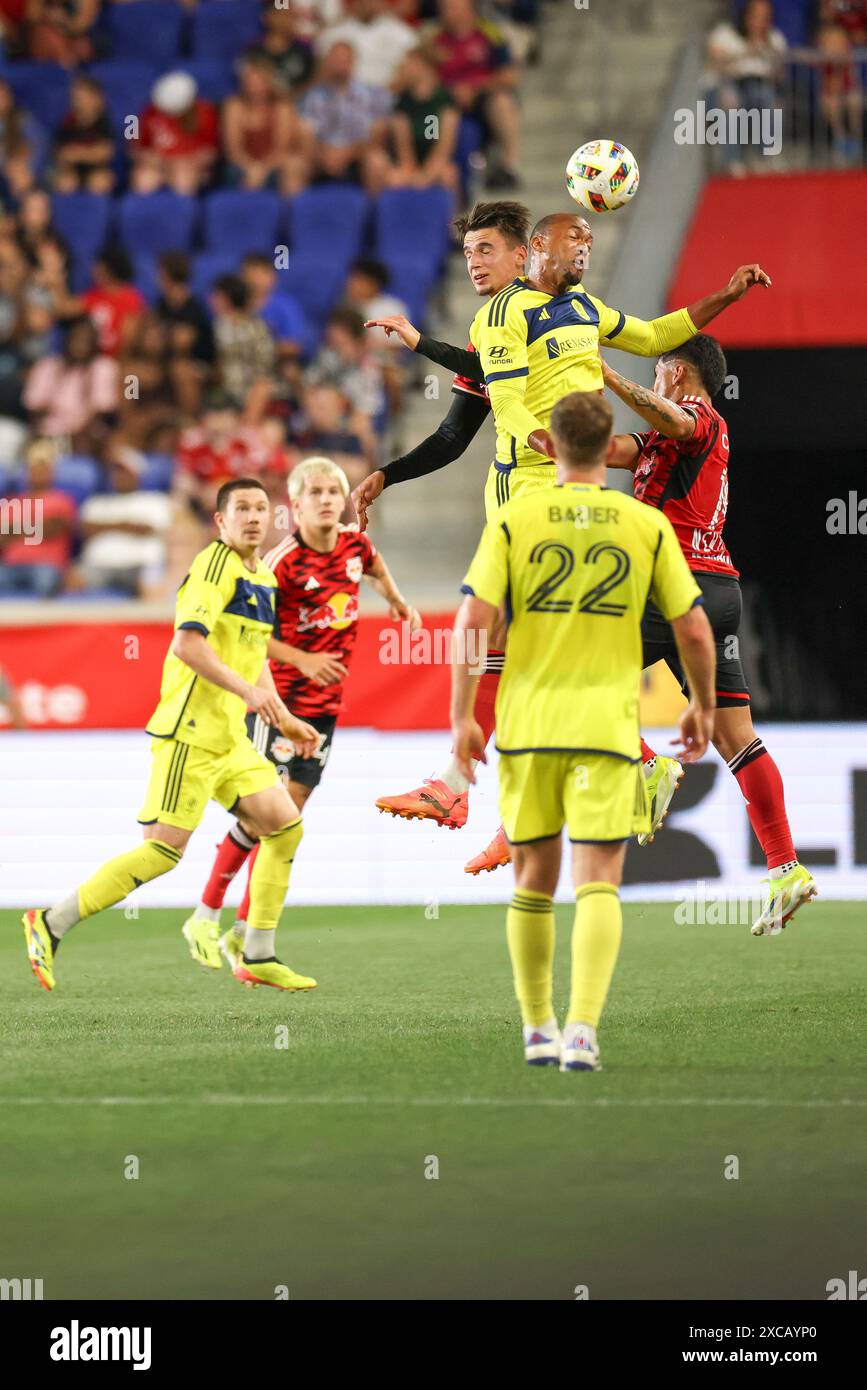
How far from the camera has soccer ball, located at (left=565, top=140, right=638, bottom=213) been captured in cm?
740

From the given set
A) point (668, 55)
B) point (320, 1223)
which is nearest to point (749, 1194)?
point (320, 1223)

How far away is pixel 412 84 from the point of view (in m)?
15.5

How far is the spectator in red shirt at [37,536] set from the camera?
44.6 ft

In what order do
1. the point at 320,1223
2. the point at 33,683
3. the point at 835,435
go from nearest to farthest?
1. the point at 320,1223
2. the point at 33,683
3. the point at 835,435

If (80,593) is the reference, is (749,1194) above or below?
below

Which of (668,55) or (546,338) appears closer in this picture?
(546,338)

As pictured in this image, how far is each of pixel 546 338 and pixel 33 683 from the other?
238 inches

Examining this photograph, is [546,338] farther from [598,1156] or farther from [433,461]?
[598,1156]

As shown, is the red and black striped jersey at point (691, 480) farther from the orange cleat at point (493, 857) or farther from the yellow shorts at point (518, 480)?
the orange cleat at point (493, 857)

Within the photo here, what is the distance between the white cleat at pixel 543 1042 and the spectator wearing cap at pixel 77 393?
9.58 m

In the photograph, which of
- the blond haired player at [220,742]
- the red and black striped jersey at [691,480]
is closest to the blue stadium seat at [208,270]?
the blond haired player at [220,742]

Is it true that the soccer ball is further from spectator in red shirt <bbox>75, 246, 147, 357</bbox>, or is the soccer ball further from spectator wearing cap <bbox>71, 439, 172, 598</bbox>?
spectator in red shirt <bbox>75, 246, 147, 357</bbox>

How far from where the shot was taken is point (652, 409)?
714cm

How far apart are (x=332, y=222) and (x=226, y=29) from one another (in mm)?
2623
